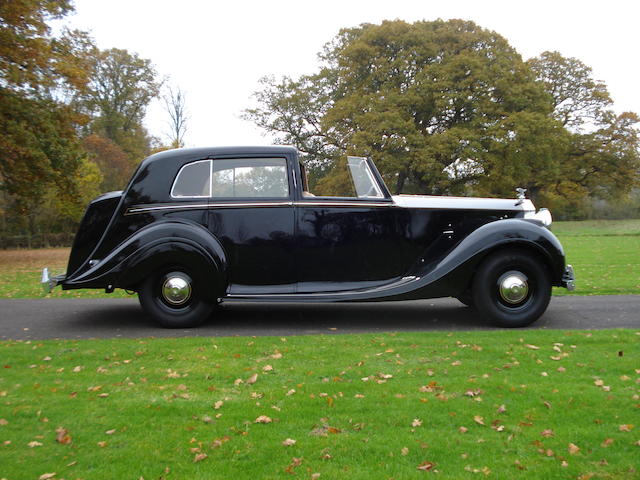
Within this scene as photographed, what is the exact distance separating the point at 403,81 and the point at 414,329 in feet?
102

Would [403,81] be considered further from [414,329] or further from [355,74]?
[414,329]

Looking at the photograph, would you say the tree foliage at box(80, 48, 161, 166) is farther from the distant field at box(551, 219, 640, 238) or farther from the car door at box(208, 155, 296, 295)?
the car door at box(208, 155, 296, 295)

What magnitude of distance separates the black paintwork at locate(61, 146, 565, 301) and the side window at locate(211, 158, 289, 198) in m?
0.09

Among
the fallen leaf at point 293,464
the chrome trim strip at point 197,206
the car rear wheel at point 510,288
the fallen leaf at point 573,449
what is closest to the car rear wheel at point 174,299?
the chrome trim strip at point 197,206

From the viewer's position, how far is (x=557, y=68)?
43.6 metres

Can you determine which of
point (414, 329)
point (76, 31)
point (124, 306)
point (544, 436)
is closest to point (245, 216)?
point (414, 329)

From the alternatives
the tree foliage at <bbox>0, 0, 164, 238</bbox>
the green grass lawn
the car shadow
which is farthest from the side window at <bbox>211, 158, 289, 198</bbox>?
the tree foliage at <bbox>0, 0, 164, 238</bbox>

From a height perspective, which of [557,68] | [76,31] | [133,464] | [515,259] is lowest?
[133,464]

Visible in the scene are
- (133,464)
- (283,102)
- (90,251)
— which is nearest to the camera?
(133,464)

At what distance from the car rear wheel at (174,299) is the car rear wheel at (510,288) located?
11.0 ft

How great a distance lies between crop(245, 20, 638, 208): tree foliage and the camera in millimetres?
32500

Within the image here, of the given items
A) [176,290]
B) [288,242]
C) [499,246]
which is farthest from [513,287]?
[176,290]

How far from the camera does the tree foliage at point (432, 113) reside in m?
32.5

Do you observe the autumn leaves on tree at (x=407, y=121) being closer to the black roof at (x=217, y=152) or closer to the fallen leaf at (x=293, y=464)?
the black roof at (x=217, y=152)
